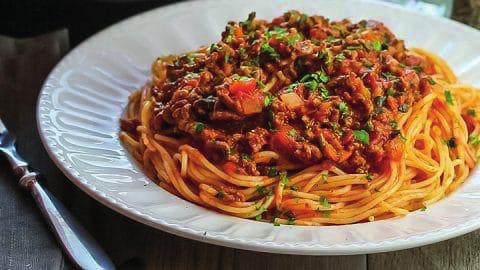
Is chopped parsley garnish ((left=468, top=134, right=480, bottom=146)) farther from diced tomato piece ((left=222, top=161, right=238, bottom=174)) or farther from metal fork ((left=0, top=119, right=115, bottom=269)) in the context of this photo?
metal fork ((left=0, top=119, right=115, bottom=269))

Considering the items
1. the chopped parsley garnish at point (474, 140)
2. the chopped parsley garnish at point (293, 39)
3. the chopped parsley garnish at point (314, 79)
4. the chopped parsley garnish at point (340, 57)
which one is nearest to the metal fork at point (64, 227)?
the chopped parsley garnish at point (314, 79)

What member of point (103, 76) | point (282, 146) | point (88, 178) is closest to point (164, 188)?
point (88, 178)

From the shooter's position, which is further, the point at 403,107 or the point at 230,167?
the point at 403,107

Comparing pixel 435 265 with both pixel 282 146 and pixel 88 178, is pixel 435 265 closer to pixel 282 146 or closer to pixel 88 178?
pixel 282 146

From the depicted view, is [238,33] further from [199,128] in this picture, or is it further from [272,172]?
[272,172]

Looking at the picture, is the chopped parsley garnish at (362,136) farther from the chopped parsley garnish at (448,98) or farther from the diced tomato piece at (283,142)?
the chopped parsley garnish at (448,98)

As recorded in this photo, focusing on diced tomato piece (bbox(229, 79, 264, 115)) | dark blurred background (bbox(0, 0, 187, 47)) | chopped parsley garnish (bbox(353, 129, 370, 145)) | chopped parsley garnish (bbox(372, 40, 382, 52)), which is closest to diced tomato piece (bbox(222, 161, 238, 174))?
diced tomato piece (bbox(229, 79, 264, 115))

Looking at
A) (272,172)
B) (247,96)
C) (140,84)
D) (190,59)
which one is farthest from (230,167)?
(140,84)

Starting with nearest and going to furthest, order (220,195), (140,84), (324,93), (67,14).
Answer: (220,195)
(324,93)
(140,84)
(67,14)
